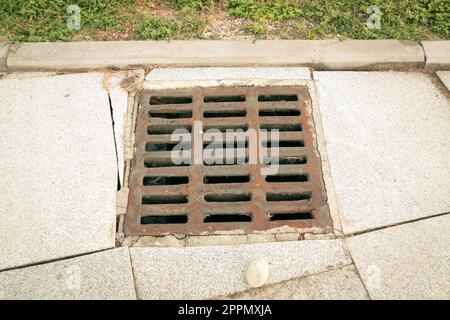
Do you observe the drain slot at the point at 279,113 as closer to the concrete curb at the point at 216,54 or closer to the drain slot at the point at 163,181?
the concrete curb at the point at 216,54

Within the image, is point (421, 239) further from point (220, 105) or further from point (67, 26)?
point (67, 26)

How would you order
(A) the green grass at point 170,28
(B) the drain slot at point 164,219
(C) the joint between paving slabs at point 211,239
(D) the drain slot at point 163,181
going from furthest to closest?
(A) the green grass at point 170,28
(D) the drain slot at point 163,181
(B) the drain slot at point 164,219
(C) the joint between paving slabs at point 211,239

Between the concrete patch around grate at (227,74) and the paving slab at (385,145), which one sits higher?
the concrete patch around grate at (227,74)

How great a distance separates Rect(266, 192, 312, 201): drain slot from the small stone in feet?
1.47

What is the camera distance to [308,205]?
218 cm

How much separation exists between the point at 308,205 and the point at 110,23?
6.16 ft

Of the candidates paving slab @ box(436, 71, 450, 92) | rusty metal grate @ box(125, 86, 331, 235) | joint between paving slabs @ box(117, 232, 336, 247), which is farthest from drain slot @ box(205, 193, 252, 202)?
paving slab @ box(436, 71, 450, 92)

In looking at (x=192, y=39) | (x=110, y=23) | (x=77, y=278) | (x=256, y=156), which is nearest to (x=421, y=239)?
(x=256, y=156)

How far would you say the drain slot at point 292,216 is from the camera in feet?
7.13

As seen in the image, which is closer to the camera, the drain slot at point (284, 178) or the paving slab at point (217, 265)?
the paving slab at point (217, 265)

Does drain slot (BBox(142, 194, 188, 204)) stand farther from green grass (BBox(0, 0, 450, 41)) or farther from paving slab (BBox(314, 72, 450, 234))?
green grass (BBox(0, 0, 450, 41))

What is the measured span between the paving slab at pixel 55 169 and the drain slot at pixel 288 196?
855 mm

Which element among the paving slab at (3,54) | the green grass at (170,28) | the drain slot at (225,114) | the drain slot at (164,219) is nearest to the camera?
the drain slot at (164,219)

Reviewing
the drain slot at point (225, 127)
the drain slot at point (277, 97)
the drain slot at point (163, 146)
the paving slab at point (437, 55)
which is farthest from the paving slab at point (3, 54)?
the paving slab at point (437, 55)
